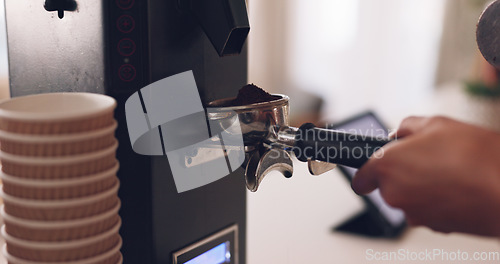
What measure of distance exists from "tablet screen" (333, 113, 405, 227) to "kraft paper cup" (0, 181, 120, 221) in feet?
2.03

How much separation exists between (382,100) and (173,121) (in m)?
3.15

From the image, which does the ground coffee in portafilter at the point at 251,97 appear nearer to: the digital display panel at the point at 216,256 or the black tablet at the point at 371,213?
the digital display panel at the point at 216,256

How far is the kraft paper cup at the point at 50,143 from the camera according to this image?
444mm

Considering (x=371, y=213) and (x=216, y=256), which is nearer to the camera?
(x=216, y=256)

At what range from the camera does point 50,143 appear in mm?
446

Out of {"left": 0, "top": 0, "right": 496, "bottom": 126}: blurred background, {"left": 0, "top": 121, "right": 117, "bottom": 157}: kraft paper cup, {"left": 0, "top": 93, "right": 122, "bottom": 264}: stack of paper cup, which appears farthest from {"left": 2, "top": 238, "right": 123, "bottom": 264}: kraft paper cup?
{"left": 0, "top": 0, "right": 496, "bottom": 126}: blurred background

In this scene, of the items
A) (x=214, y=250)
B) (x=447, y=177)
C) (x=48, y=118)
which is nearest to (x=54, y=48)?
(x=48, y=118)

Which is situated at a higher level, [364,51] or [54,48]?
[54,48]

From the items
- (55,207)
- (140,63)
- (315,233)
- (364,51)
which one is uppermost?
(140,63)

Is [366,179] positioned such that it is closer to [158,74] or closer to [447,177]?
[447,177]

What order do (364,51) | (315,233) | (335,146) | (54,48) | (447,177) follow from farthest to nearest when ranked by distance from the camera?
(364,51) → (315,233) → (54,48) → (335,146) → (447,177)

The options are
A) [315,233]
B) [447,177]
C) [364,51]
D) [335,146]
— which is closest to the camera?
[447,177]

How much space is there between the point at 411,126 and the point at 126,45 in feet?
1.12

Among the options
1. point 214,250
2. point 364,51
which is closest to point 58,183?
point 214,250
